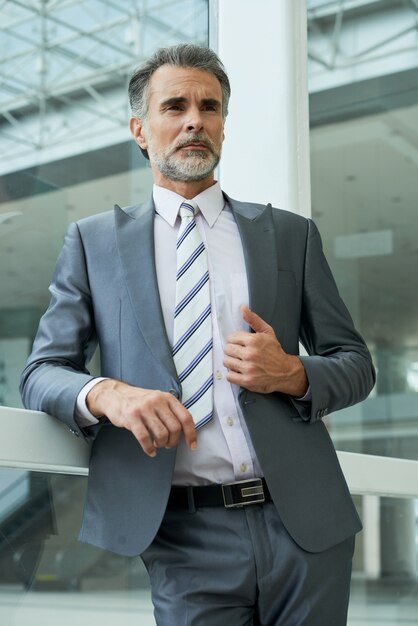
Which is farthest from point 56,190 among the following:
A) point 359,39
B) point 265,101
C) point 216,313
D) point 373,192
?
point 373,192

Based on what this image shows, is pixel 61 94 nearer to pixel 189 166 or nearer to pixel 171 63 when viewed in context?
pixel 171 63

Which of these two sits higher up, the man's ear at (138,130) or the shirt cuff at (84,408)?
the man's ear at (138,130)

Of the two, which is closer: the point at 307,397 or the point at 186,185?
the point at 307,397

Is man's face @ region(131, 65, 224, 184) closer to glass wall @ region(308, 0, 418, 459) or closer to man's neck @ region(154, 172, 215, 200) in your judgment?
man's neck @ region(154, 172, 215, 200)

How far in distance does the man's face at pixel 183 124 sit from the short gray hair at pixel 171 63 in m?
0.01

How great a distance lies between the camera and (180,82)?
2047 mm

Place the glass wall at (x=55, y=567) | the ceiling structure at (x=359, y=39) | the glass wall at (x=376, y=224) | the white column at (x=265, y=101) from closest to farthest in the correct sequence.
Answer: the glass wall at (x=55, y=567)
the white column at (x=265, y=101)
the glass wall at (x=376, y=224)
the ceiling structure at (x=359, y=39)

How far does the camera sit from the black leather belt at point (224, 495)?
174cm

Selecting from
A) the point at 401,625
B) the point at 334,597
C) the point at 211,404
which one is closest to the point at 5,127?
the point at 211,404

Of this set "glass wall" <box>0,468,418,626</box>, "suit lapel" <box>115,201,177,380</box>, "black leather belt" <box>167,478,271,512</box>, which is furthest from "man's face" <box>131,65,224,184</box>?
"glass wall" <box>0,468,418,626</box>

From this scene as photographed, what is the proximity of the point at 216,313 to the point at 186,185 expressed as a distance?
1.00 feet

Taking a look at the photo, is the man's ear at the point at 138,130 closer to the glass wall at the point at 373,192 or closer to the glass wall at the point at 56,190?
the glass wall at the point at 56,190

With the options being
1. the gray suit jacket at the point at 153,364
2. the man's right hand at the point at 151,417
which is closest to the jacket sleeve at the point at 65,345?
the gray suit jacket at the point at 153,364

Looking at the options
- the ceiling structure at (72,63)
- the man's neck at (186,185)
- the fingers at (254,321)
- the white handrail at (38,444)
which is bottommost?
Result: the white handrail at (38,444)
